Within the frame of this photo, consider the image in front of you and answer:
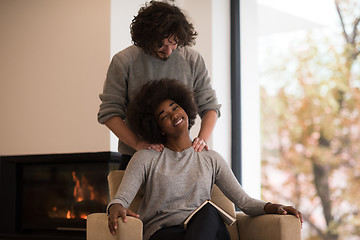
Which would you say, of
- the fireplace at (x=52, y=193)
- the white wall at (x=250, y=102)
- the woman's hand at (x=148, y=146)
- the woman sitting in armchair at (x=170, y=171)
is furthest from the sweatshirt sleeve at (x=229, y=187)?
the white wall at (x=250, y=102)

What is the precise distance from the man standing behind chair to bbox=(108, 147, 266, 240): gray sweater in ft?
0.21

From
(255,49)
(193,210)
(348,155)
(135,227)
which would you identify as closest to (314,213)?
(348,155)

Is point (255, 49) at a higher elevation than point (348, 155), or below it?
higher

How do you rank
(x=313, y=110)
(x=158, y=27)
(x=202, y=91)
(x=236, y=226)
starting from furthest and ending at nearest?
(x=313, y=110) < (x=202, y=91) < (x=236, y=226) < (x=158, y=27)

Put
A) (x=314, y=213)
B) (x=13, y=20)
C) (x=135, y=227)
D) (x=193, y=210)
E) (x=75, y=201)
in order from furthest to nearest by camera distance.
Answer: (x=314, y=213), (x=13, y=20), (x=75, y=201), (x=193, y=210), (x=135, y=227)

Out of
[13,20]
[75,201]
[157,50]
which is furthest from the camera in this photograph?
[13,20]

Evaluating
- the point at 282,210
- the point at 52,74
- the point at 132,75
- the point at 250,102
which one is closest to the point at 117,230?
the point at 282,210

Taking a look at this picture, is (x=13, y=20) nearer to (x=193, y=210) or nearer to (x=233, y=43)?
(x=233, y=43)

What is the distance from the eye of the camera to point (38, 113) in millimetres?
4246

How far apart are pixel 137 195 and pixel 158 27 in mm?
732

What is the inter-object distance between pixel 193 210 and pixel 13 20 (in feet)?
9.83

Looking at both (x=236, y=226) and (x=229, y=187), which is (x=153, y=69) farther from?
(x=236, y=226)

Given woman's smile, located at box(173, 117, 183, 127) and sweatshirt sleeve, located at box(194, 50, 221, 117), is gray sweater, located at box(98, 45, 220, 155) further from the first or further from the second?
woman's smile, located at box(173, 117, 183, 127)

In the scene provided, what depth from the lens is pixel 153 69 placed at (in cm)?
241
